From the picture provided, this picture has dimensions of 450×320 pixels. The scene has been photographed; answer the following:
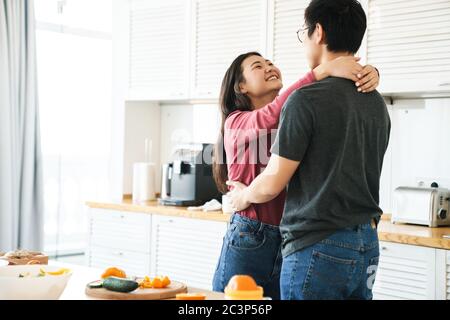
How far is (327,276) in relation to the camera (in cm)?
172

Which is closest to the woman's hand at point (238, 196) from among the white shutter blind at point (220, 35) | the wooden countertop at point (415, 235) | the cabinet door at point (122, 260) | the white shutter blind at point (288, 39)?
the wooden countertop at point (415, 235)

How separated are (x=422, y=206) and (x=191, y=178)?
1.55 m

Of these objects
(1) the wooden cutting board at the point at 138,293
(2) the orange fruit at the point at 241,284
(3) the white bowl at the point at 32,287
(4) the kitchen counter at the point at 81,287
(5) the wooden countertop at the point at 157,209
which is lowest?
(5) the wooden countertop at the point at 157,209

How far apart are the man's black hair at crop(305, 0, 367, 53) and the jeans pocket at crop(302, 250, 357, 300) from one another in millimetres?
602

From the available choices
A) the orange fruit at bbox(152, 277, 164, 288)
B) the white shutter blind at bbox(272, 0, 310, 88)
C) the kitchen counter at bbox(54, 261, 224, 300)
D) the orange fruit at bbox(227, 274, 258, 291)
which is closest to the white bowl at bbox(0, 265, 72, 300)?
the kitchen counter at bbox(54, 261, 224, 300)

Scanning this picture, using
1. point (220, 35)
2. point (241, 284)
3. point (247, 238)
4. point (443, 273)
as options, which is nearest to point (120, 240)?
point (220, 35)

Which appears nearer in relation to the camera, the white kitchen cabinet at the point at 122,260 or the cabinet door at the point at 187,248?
the cabinet door at the point at 187,248

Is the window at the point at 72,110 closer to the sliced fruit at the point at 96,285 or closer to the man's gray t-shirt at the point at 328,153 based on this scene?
the sliced fruit at the point at 96,285

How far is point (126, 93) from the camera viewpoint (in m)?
4.67

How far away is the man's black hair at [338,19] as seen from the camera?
5.90 feet

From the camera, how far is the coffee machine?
4.25 m
